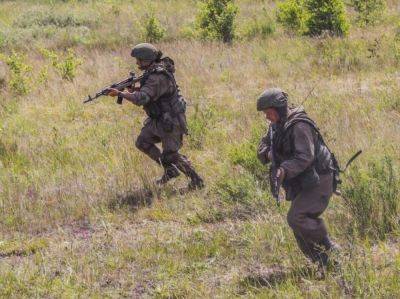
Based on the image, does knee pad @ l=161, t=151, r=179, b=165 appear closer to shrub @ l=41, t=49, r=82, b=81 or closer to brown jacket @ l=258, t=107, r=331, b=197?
brown jacket @ l=258, t=107, r=331, b=197

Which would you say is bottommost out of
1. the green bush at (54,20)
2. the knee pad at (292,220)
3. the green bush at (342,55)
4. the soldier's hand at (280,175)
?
the knee pad at (292,220)

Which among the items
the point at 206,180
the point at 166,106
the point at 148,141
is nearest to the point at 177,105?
the point at 166,106

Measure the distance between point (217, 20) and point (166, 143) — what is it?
29.4ft

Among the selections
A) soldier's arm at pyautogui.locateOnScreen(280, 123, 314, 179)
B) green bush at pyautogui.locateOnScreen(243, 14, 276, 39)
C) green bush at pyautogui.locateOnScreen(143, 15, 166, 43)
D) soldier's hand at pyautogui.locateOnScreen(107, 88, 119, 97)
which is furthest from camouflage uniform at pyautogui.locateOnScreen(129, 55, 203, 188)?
green bush at pyautogui.locateOnScreen(143, 15, 166, 43)

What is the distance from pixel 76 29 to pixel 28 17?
10.9 ft

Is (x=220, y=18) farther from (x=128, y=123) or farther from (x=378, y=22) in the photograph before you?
(x=128, y=123)

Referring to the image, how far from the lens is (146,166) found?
7.72 meters

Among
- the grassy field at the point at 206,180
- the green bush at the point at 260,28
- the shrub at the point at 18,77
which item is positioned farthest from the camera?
the green bush at the point at 260,28

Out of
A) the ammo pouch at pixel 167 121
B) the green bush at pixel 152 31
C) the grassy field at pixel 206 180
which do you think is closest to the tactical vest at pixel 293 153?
→ the grassy field at pixel 206 180

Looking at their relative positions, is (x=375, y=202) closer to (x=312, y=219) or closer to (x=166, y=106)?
(x=312, y=219)

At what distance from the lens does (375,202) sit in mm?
5512

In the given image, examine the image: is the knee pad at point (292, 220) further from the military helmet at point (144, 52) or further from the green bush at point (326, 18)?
the green bush at point (326, 18)

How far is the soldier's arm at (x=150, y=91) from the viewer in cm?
670

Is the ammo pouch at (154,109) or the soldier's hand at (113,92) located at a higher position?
the soldier's hand at (113,92)
